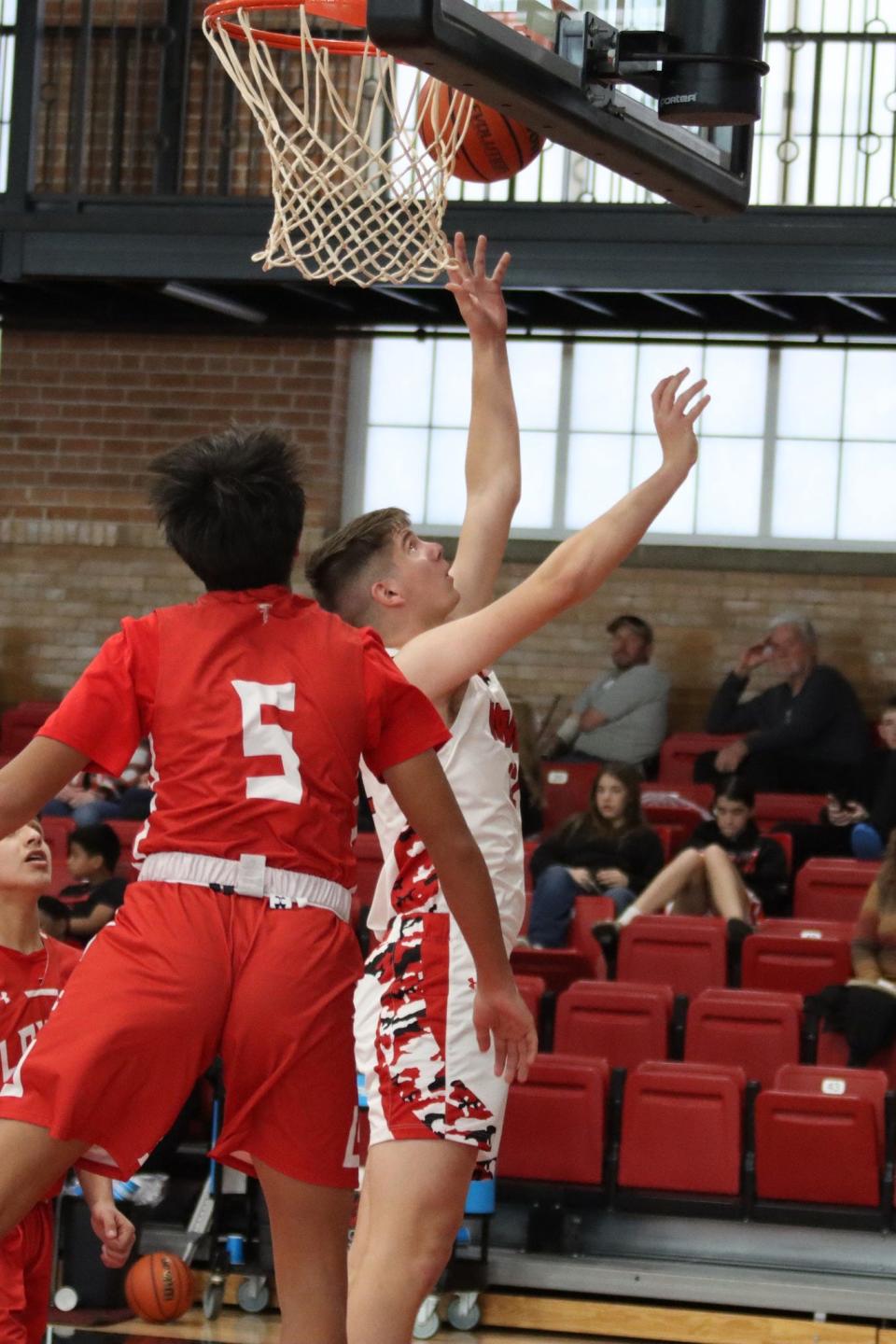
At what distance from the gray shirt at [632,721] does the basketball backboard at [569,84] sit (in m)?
6.47

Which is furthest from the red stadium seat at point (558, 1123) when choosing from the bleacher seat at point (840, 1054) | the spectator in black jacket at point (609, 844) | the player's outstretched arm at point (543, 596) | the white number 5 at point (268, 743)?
the white number 5 at point (268, 743)

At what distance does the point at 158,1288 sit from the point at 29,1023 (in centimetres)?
280

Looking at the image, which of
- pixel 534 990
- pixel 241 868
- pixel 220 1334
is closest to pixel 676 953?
pixel 534 990

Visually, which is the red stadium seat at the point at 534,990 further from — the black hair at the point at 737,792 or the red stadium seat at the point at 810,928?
the black hair at the point at 737,792

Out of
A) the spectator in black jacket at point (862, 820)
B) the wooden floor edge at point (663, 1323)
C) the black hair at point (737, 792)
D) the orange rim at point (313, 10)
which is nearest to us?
the orange rim at point (313, 10)

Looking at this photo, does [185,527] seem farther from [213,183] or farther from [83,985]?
[213,183]

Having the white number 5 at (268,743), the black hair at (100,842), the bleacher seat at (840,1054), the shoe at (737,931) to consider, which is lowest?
the bleacher seat at (840,1054)

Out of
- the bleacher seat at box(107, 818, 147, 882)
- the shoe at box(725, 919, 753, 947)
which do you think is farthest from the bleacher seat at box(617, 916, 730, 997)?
the bleacher seat at box(107, 818, 147, 882)

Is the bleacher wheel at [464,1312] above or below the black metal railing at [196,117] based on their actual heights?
below

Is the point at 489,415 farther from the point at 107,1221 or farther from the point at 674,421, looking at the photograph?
the point at 107,1221

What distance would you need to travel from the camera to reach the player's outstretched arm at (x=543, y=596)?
3.21 metres

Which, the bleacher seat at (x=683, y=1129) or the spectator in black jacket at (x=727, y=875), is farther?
the spectator in black jacket at (x=727, y=875)

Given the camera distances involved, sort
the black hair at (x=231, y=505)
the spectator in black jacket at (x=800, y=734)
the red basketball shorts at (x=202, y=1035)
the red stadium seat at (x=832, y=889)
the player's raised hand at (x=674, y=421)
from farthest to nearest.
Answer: the spectator in black jacket at (x=800, y=734), the red stadium seat at (x=832, y=889), the player's raised hand at (x=674, y=421), the black hair at (x=231, y=505), the red basketball shorts at (x=202, y=1035)

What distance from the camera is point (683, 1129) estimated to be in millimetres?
6809
